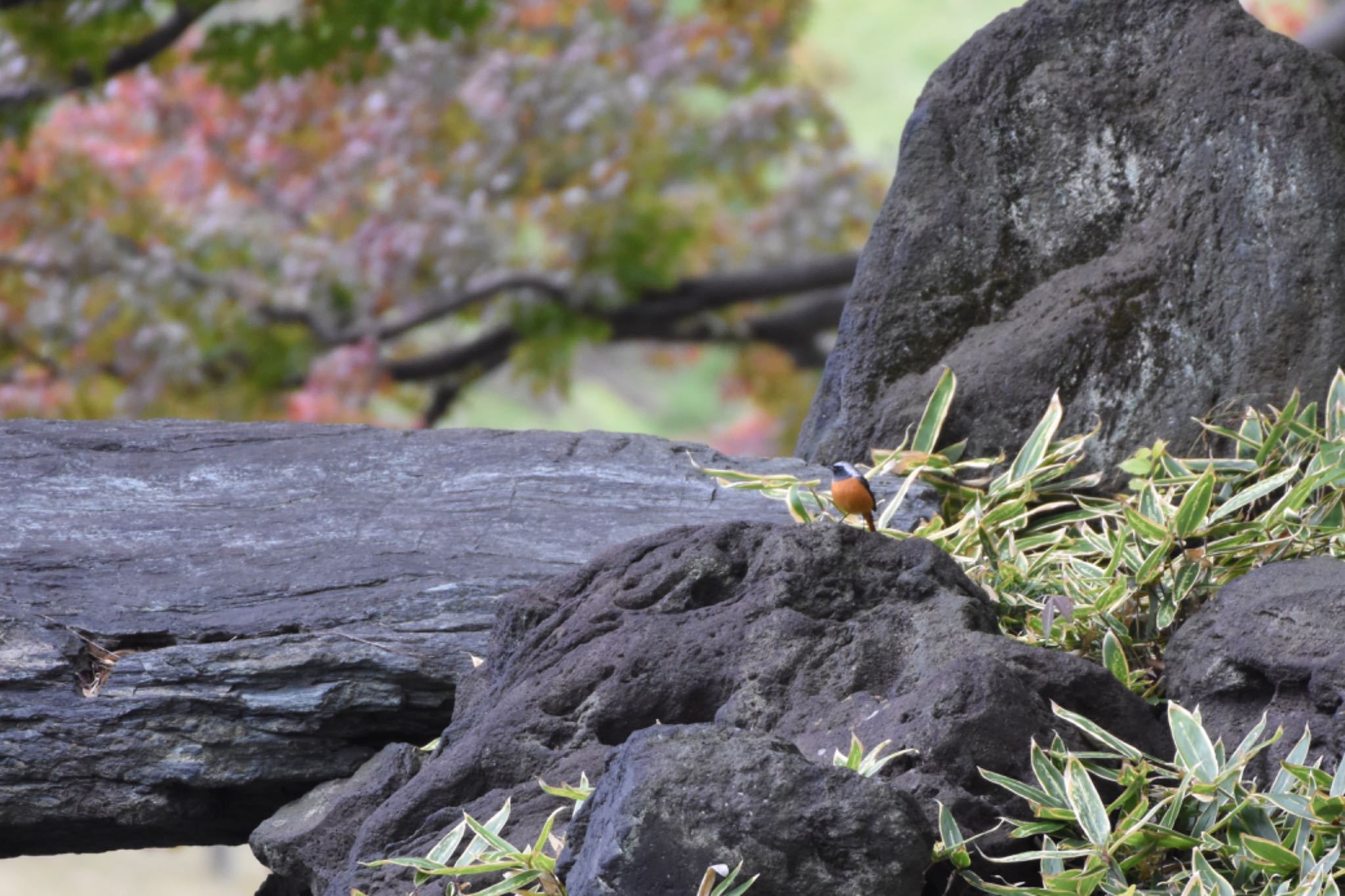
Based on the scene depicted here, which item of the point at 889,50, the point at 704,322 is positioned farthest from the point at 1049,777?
the point at 889,50

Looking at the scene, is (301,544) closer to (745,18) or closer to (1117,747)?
(1117,747)

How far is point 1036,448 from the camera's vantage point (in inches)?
110

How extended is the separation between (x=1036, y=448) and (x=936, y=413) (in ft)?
0.75

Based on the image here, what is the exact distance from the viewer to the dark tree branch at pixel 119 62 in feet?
18.0

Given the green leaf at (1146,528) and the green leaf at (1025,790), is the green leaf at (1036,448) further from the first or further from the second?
the green leaf at (1025,790)

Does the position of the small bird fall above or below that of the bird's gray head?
below

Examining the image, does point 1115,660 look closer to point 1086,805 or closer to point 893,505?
point 1086,805

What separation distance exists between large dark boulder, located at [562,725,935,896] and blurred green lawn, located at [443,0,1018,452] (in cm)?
999

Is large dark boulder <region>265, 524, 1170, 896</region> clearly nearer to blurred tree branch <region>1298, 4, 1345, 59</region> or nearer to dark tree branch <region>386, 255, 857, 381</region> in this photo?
blurred tree branch <region>1298, 4, 1345, 59</region>

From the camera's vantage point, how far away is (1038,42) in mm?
3082

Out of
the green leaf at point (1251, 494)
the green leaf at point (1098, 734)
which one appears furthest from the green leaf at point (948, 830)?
the green leaf at point (1251, 494)

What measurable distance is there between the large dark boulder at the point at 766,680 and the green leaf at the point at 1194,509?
0.43 metres

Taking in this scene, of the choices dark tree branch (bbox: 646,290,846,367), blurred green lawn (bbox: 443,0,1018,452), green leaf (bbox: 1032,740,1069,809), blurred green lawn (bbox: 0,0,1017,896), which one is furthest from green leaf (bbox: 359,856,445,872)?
blurred green lawn (bbox: 443,0,1018,452)

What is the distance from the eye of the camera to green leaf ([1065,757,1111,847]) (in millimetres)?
1797
